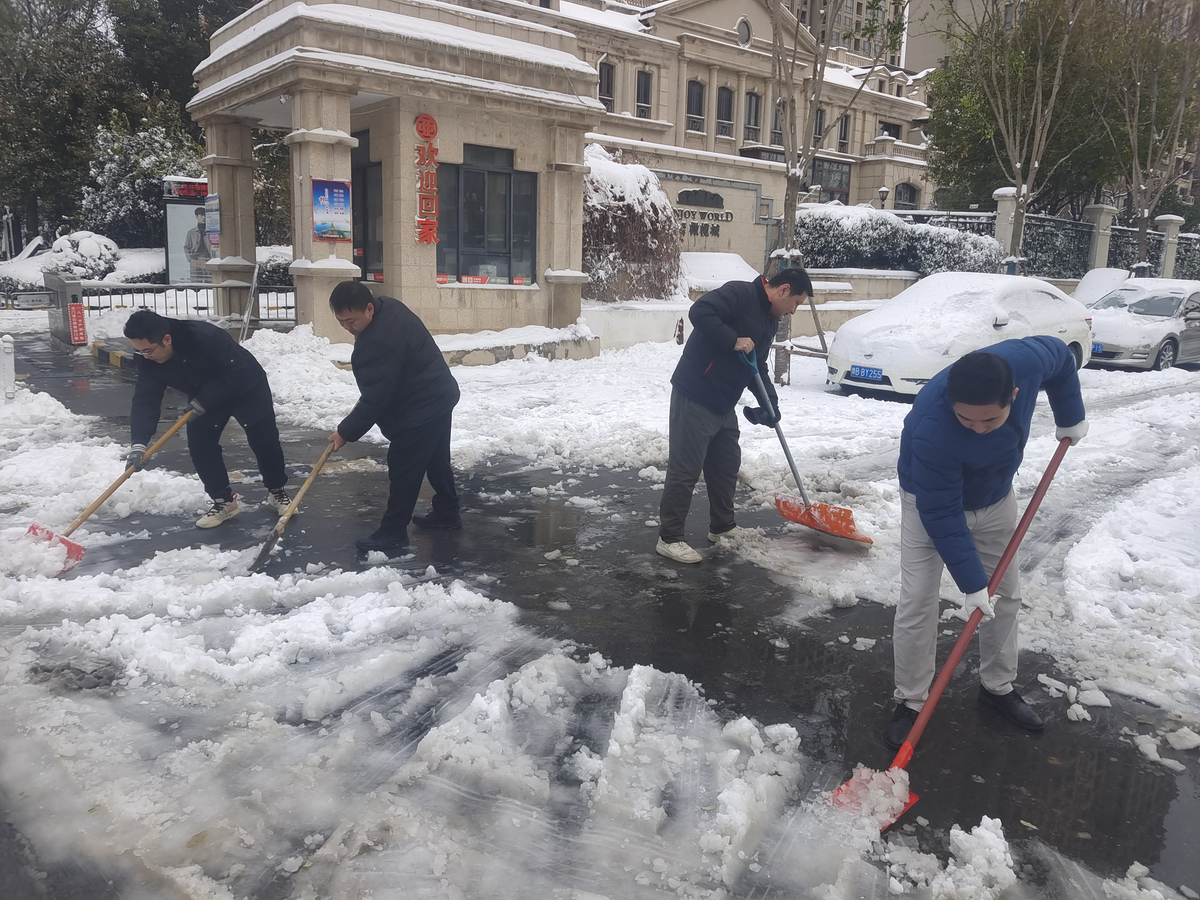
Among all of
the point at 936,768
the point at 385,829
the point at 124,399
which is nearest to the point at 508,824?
the point at 385,829

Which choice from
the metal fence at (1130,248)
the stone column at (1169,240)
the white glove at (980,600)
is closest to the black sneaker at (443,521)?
the white glove at (980,600)

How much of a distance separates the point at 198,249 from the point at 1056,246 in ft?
72.2

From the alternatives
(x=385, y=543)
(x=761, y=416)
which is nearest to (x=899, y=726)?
(x=761, y=416)

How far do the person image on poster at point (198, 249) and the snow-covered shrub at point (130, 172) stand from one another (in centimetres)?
885

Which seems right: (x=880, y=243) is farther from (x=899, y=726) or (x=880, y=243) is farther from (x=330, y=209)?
(x=899, y=726)

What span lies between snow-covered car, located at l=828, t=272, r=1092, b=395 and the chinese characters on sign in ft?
20.5

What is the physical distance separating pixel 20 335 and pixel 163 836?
17411mm

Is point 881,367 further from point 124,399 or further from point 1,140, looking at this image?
point 1,140

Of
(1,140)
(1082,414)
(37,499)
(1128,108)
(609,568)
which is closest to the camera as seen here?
(1082,414)

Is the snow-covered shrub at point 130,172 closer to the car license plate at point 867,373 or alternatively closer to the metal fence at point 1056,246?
the car license plate at point 867,373

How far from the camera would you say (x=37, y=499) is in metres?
6.13

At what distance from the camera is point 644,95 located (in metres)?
34.3

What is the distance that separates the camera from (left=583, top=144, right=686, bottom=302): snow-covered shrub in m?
16.9

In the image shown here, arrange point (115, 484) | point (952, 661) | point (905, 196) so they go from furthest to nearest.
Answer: point (905, 196)
point (115, 484)
point (952, 661)
